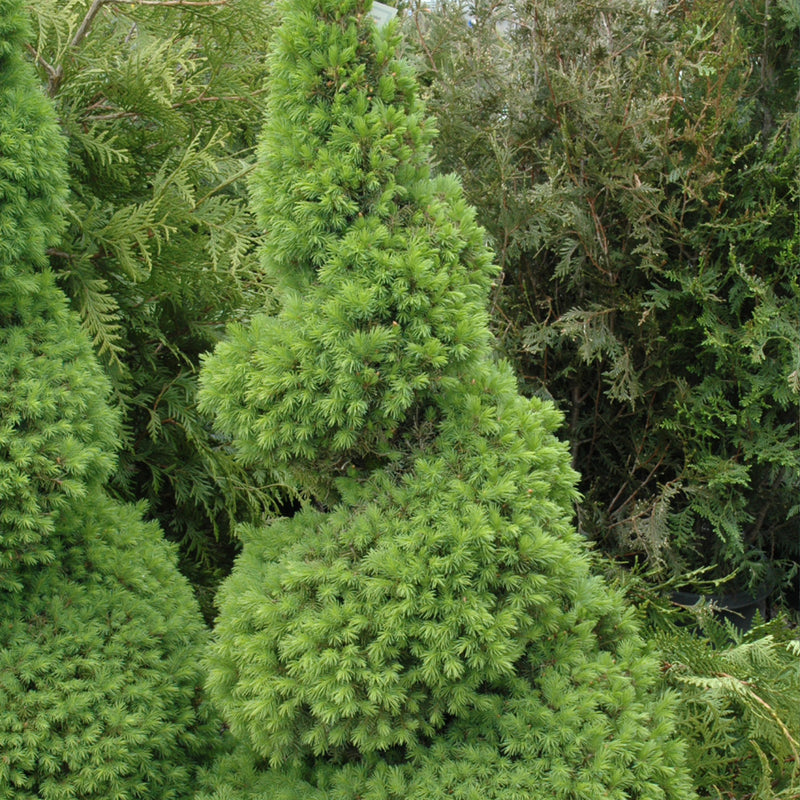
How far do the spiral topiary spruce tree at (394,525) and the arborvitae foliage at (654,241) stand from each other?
87.7 inches

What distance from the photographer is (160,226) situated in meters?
3.47

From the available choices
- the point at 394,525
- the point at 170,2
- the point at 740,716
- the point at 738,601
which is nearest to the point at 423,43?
the point at 170,2

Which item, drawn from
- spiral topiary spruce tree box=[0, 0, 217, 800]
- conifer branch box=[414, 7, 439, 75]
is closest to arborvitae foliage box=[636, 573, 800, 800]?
spiral topiary spruce tree box=[0, 0, 217, 800]

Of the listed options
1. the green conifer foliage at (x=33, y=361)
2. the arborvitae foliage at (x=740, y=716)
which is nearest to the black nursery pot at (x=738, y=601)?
the arborvitae foliage at (x=740, y=716)

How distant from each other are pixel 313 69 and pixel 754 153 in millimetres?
3321

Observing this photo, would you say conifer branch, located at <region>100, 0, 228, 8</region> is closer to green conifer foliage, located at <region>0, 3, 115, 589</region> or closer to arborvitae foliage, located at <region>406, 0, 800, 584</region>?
green conifer foliage, located at <region>0, 3, 115, 589</region>

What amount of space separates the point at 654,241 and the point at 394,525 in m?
2.97

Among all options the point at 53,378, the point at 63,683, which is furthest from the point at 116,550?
the point at 53,378

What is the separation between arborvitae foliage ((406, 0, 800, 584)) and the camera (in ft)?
13.5

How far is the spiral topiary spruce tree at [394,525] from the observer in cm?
183

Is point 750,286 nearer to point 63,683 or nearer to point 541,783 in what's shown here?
point 541,783

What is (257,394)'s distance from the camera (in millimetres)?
2008

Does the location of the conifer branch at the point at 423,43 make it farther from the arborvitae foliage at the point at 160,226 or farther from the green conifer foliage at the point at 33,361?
the green conifer foliage at the point at 33,361

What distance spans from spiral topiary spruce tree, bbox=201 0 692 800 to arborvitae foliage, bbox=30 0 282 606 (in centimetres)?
144
